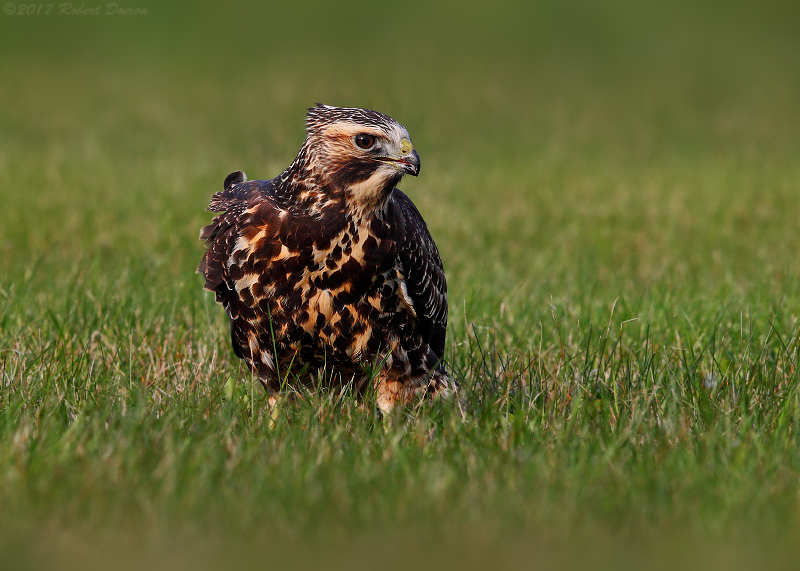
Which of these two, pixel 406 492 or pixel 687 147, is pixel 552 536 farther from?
pixel 687 147

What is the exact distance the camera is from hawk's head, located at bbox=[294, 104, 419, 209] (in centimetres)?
454

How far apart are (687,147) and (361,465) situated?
51.3 feet

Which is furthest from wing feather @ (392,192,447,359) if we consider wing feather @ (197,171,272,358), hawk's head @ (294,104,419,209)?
wing feather @ (197,171,272,358)

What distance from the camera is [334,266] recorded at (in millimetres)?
4621

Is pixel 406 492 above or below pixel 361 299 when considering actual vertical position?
below

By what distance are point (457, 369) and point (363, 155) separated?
1.86 meters

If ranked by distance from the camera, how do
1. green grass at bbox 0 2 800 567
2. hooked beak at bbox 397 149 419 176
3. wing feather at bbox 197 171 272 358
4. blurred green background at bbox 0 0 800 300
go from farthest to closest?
blurred green background at bbox 0 0 800 300 < wing feather at bbox 197 171 272 358 < hooked beak at bbox 397 149 419 176 < green grass at bbox 0 2 800 567

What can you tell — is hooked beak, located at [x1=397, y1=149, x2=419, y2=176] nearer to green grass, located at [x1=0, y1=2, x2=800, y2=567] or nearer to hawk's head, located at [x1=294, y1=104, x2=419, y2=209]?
hawk's head, located at [x1=294, y1=104, x2=419, y2=209]

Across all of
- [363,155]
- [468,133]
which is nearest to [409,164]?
[363,155]

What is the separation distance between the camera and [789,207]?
39.9ft

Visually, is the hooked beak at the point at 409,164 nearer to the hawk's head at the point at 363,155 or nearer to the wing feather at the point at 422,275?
the hawk's head at the point at 363,155

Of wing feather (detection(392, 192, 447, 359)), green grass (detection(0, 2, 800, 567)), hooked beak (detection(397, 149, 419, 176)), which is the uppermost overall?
hooked beak (detection(397, 149, 419, 176))

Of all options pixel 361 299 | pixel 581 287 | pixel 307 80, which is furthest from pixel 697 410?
pixel 307 80

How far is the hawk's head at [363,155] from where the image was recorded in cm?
454
